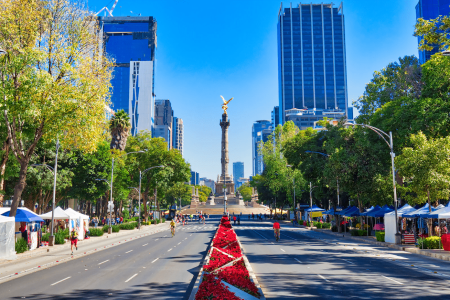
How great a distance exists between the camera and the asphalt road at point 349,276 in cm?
1266

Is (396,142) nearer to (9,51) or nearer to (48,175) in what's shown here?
(9,51)

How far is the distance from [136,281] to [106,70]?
1597 centimetres

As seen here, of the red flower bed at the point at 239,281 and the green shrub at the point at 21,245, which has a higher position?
the red flower bed at the point at 239,281

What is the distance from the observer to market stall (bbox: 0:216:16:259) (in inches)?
911

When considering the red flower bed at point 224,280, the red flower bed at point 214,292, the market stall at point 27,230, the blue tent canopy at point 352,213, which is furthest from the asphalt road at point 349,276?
the blue tent canopy at point 352,213

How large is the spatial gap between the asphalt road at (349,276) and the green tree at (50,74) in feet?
43.8

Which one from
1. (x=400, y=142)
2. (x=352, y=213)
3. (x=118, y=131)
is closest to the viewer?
(x=400, y=142)

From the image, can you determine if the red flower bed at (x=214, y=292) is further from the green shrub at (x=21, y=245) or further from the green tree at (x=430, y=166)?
the green tree at (x=430, y=166)

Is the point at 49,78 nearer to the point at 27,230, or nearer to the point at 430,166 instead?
the point at 27,230

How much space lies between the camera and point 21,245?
26078 mm

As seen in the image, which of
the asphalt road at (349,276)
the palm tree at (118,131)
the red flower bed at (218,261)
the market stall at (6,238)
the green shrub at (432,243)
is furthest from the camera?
the palm tree at (118,131)

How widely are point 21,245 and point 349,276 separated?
822 inches

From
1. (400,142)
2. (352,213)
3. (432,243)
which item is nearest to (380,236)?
(432,243)

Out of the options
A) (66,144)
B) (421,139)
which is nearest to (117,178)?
(66,144)
